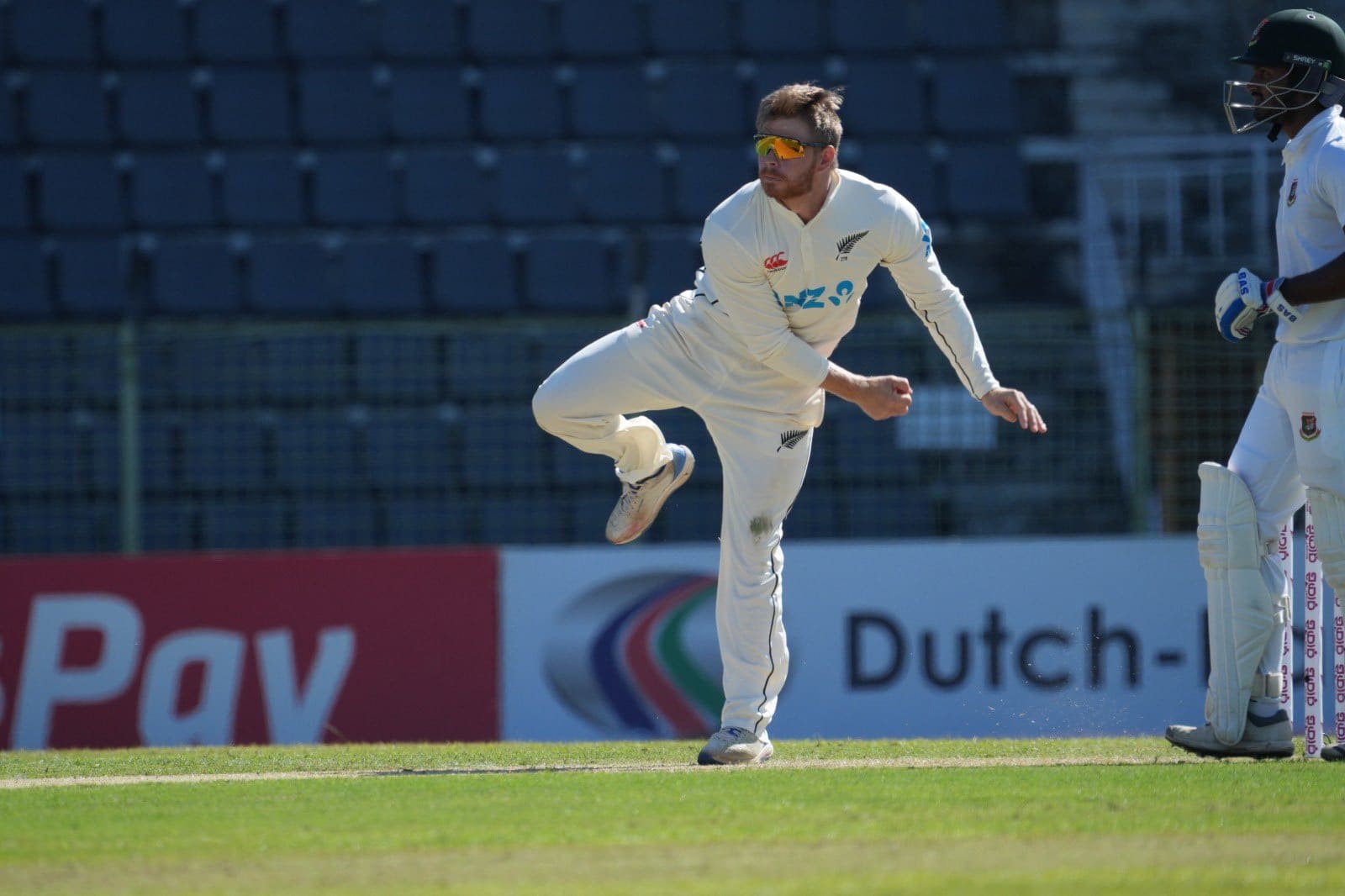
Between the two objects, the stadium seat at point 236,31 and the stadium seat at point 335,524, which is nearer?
the stadium seat at point 335,524

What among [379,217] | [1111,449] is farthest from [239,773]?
[379,217]

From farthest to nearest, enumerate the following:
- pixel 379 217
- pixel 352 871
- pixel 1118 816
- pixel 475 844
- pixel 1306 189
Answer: pixel 379 217, pixel 1306 189, pixel 1118 816, pixel 475 844, pixel 352 871

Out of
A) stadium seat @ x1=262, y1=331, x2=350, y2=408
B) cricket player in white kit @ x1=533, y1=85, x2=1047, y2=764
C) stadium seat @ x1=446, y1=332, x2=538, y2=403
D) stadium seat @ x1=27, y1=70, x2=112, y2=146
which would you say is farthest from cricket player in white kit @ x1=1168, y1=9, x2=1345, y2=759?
stadium seat @ x1=27, y1=70, x2=112, y2=146

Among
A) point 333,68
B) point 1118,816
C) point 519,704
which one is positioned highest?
point 333,68

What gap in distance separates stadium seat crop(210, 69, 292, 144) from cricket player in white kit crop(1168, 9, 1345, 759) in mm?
7845

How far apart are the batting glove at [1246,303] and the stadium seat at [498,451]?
15.0 ft

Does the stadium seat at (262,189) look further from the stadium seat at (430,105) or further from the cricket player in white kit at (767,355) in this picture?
the cricket player in white kit at (767,355)

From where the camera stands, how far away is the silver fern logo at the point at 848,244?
4.88 m

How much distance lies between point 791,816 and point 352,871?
3.37ft

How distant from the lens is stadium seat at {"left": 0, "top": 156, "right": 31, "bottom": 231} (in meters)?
11.3

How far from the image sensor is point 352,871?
3.36 meters

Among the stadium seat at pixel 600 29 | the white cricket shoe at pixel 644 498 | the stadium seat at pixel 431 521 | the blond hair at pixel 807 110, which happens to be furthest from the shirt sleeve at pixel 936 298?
the stadium seat at pixel 600 29

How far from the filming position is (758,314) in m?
4.90

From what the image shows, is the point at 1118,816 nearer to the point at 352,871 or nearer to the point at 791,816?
the point at 791,816
